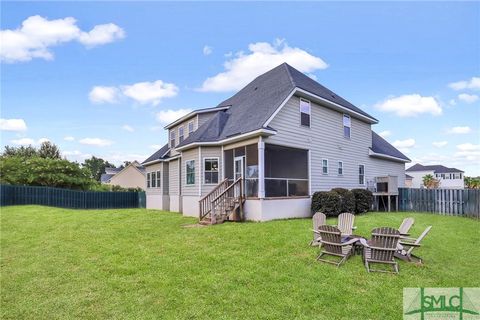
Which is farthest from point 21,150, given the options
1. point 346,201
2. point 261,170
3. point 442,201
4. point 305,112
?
point 442,201

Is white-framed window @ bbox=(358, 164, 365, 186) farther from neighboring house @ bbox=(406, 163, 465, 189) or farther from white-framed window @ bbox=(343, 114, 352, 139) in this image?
neighboring house @ bbox=(406, 163, 465, 189)

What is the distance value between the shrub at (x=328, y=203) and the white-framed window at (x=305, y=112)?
12.0ft

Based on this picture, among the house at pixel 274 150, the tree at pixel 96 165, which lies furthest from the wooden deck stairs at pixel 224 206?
the tree at pixel 96 165

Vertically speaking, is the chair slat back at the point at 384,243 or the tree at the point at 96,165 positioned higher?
the tree at the point at 96,165

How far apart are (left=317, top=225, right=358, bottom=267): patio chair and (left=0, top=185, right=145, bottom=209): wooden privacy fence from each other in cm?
2354

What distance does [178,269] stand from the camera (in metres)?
6.57

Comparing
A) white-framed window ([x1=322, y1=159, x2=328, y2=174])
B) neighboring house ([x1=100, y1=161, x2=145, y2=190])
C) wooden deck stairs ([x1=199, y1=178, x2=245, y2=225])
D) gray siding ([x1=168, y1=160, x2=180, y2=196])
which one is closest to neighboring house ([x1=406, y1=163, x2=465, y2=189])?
neighboring house ([x1=100, y1=161, x2=145, y2=190])

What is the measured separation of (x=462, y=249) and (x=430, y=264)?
2.31 meters

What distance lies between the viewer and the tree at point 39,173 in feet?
93.5

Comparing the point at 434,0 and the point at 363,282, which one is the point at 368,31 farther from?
the point at 363,282

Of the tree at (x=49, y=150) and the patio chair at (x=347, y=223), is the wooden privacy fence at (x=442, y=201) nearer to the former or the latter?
the patio chair at (x=347, y=223)

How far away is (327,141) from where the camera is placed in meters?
16.8

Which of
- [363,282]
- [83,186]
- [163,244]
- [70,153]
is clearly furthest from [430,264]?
[70,153]

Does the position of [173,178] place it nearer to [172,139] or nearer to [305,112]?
[172,139]
